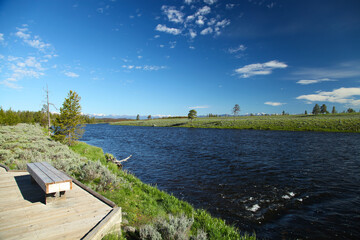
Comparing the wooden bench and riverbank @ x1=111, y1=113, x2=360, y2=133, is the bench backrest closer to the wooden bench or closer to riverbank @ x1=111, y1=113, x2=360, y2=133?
the wooden bench

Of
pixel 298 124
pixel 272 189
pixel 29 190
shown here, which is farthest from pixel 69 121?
pixel 298 124

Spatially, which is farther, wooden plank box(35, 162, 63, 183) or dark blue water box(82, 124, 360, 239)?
dark blue water box(82, 124, 360, 239)

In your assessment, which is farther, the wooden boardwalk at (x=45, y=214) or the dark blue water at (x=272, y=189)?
the dark blue water at (x=272, y=189)

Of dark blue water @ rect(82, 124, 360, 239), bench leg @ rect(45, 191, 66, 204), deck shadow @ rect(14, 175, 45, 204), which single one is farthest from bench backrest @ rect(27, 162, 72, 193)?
dark blue water @ rect(82, 124, 360, 239)

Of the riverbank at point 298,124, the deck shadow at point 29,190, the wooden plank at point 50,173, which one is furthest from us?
the riverbank at point 298,124

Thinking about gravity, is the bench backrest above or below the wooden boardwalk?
above

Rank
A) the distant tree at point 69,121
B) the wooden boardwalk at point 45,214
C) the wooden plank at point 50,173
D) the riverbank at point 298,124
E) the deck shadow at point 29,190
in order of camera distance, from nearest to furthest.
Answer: the wooden boardwalk at point 45,214, the wooden plank at point 50,173, the deck shadow at point 29,190, the distant tree at point 69,121, the riverbank at point 298,124

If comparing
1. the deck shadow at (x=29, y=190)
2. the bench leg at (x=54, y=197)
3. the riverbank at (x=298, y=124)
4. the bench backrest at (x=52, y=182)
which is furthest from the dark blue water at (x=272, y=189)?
the riverbank at (x=298, y=124)

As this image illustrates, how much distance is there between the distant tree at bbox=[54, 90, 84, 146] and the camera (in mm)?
23578

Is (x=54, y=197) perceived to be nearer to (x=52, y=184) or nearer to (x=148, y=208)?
(x=52, y=184)

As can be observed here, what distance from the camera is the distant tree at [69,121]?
928 inches

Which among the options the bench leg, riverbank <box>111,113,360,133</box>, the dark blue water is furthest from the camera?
riverbank <box>111,113,360,133</box>

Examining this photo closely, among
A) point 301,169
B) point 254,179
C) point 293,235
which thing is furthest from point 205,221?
point 301,169

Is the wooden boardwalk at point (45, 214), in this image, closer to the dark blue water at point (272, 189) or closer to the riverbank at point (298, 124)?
the dark blue water at point (272, 189)
